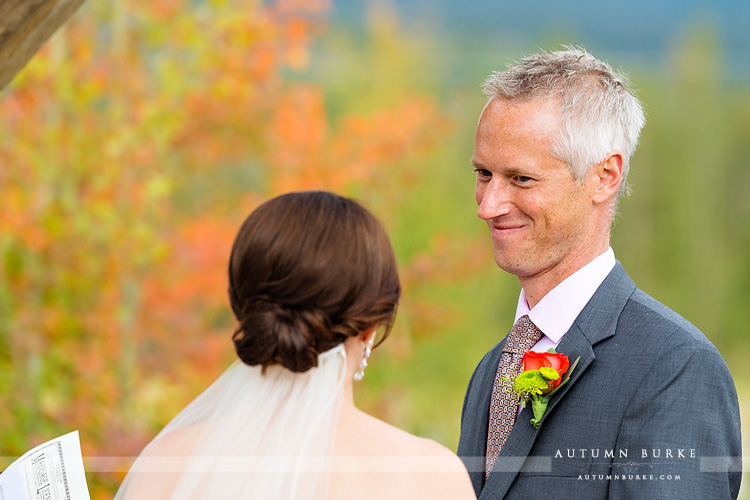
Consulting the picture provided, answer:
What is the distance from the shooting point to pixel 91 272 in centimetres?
512

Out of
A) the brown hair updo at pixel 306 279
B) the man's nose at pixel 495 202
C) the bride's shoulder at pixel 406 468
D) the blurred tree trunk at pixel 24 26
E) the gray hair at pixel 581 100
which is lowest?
the bride's shoulder at pixel 406 468

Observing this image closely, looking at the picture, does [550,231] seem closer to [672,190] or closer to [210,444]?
[210,444]

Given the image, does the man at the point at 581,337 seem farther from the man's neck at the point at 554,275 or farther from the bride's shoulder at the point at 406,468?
the bride's shoulder at the point at 406,468

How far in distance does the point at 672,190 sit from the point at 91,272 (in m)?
5.42

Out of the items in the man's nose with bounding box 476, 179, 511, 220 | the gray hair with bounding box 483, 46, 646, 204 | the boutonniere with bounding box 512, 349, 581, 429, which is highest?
the gray hair with bounding box 483, 46, 646, 204

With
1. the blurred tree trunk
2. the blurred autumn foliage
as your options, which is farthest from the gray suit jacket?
the blurred autumn foliage

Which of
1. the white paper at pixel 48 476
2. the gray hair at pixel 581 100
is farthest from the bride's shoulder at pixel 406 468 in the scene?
the gray hair at pixel 581 100

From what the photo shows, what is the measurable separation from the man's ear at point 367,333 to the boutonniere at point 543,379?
38 cm

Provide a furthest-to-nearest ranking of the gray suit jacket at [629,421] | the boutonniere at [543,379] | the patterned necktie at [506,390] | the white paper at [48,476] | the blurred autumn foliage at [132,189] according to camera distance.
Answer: the blurred autumn foliage at [132,189]
the patterned necktie at [506,390]
the boutonniere at [543,379]
the gray suit jacket at [629,421]
the white paper at [48,476]

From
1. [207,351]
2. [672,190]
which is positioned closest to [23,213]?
[207,351]

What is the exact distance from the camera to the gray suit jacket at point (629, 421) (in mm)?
1563

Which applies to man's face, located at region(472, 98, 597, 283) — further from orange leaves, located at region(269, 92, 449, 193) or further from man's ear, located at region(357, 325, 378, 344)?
orange leaves, located at region(269, 92, 449, 193)

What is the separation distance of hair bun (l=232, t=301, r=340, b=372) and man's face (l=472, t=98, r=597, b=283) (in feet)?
2.12

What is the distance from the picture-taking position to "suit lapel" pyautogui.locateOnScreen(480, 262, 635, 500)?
1.77 meters
